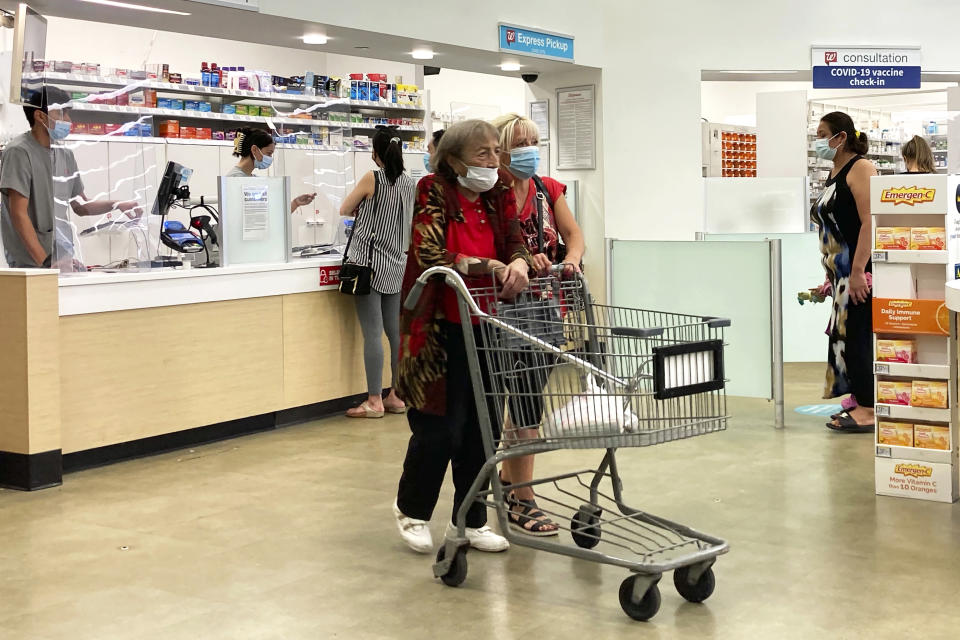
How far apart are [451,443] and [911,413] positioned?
205 centimetres

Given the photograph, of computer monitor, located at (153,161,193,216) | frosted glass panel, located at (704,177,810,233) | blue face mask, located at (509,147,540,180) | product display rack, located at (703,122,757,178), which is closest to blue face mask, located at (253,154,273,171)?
computer monitor, located at (153,161,193,216)

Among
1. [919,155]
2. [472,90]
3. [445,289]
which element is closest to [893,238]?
[445,289]

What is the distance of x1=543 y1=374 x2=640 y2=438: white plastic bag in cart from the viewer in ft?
10.1

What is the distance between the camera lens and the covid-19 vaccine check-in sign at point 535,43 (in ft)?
25.2

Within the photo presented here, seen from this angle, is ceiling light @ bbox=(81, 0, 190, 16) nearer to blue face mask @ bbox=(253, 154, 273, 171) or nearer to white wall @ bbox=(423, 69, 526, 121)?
blue face mask @ bbox=(253, 154, 273, 171)

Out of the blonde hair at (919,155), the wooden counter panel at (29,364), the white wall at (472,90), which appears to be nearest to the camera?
the wooden counter panel at (29,364)

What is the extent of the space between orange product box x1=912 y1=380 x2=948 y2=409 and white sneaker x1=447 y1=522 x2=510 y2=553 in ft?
6.11

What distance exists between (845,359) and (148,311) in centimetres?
363

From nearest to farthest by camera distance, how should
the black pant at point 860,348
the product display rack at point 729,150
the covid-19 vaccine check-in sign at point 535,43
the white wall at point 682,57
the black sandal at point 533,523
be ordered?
the black sandal at point 533,523, the black pant at point 860,348, the covid-19 vaccine check-in sign at point 535,43, the white wall at point 682,57, the product display rack at point 729,150

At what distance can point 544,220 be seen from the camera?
13.8ft

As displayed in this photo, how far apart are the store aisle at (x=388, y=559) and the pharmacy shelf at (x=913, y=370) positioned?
1.70 feet

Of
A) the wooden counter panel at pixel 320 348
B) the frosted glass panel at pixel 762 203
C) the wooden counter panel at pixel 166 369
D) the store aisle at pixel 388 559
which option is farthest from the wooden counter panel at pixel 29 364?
the frosted glass panel at pixel 762 203

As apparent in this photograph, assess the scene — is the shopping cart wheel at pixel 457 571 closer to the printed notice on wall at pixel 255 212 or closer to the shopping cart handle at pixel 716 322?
the shopping cart handle at pixel 716 322

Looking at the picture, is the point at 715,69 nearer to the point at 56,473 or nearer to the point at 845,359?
the point at 845,359
